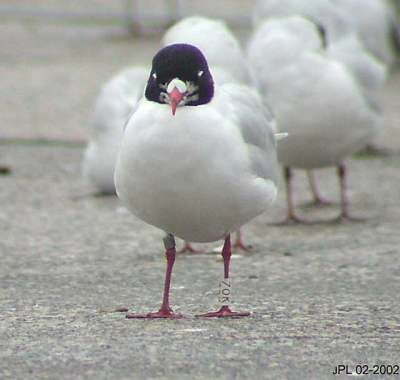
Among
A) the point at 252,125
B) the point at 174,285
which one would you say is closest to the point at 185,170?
the point at 252,125

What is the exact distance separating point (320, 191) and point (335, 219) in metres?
0.95

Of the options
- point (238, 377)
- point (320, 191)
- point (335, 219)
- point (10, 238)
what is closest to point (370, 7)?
point (320, 191)

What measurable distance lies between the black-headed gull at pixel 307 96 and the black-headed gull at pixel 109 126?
98cm

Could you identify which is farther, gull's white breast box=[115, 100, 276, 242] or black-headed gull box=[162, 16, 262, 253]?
black-headed gull box=[162, 16, 262, 253]

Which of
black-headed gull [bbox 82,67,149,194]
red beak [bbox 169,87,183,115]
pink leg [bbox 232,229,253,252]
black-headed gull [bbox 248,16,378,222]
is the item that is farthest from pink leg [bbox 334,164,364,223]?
red beak [bbox 169,87,183,115]

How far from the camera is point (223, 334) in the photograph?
16.9ft

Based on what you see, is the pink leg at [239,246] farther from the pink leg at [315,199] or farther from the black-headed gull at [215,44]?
the pink leg at [315,199]

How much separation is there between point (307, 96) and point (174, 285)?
7.06 feet

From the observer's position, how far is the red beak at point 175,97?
5.09 meters

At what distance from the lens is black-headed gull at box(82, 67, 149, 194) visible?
8.69 m

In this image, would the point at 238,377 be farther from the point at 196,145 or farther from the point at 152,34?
the point at 152,34

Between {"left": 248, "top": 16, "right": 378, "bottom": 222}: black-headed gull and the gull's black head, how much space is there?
2720 millimetres

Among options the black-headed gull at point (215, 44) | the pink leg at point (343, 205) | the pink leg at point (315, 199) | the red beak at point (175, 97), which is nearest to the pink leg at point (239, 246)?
the black-headed gull at point (215, 44)

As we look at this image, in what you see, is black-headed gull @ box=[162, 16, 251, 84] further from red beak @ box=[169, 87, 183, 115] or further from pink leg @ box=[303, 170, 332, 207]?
red beak @ box=[169, 87, 183, 115]
